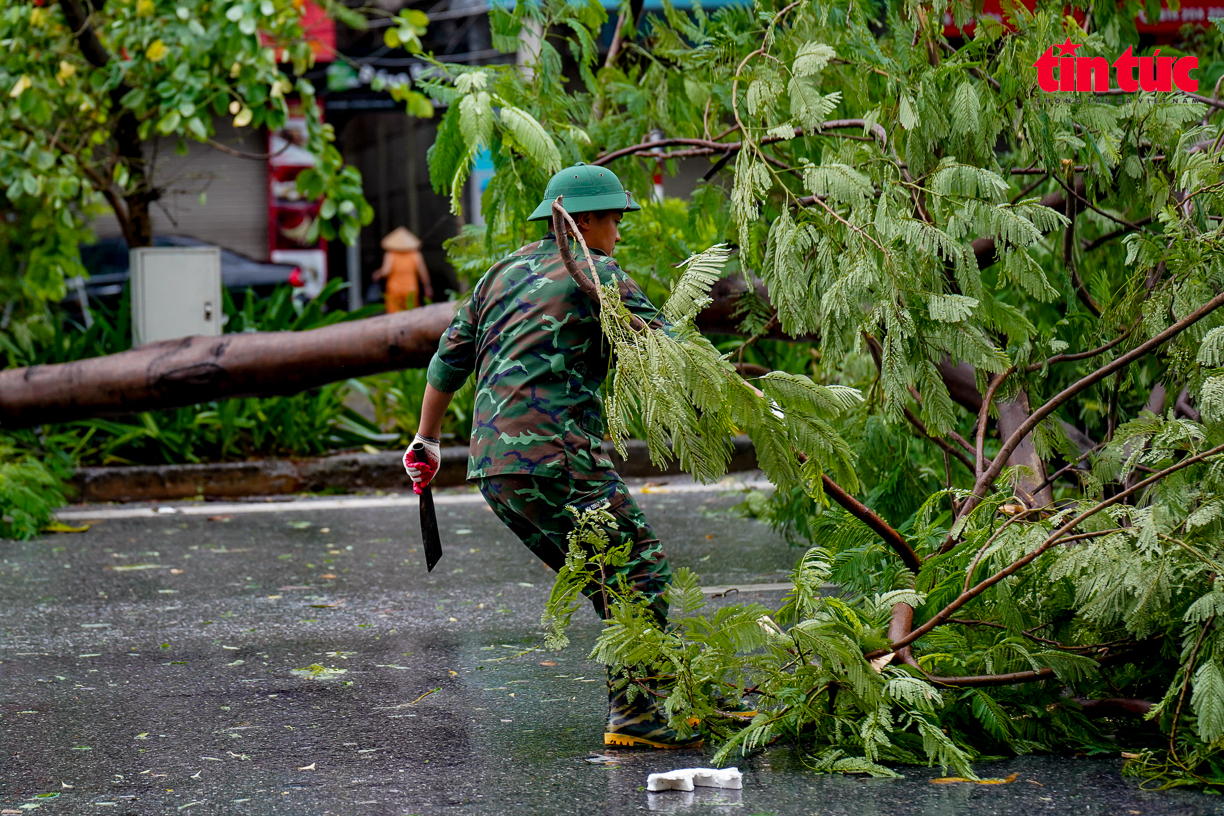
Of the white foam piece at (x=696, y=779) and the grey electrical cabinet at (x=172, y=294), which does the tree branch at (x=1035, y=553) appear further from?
the grey electrical cabinet at (x=172, y=294)

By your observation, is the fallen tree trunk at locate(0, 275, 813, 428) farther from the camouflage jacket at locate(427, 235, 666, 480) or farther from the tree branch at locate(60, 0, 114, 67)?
the camouflage jacket at locate(427, 235, 666, 480)

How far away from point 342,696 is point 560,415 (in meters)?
1.32

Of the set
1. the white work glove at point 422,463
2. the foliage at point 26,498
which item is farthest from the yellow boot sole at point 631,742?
the foliage at point 26,498

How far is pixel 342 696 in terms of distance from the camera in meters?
4.29

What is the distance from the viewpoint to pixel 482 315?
3.95m

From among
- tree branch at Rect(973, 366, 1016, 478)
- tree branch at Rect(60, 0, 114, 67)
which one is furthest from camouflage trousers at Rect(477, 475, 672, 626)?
tree branch at Rect(60, 0, 114, 67)

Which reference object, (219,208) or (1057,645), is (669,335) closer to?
(1057,645)

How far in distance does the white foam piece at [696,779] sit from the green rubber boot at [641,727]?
30 cm

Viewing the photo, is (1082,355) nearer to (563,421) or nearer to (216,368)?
(563,421)

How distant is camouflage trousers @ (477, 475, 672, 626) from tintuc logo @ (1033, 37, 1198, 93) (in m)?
2.14

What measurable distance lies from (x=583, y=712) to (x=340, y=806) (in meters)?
1.01

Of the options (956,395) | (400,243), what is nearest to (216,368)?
(956,395)

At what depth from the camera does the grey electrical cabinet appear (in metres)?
8.95

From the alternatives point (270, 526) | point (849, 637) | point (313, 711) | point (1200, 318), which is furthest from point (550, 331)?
point (270, 526)
